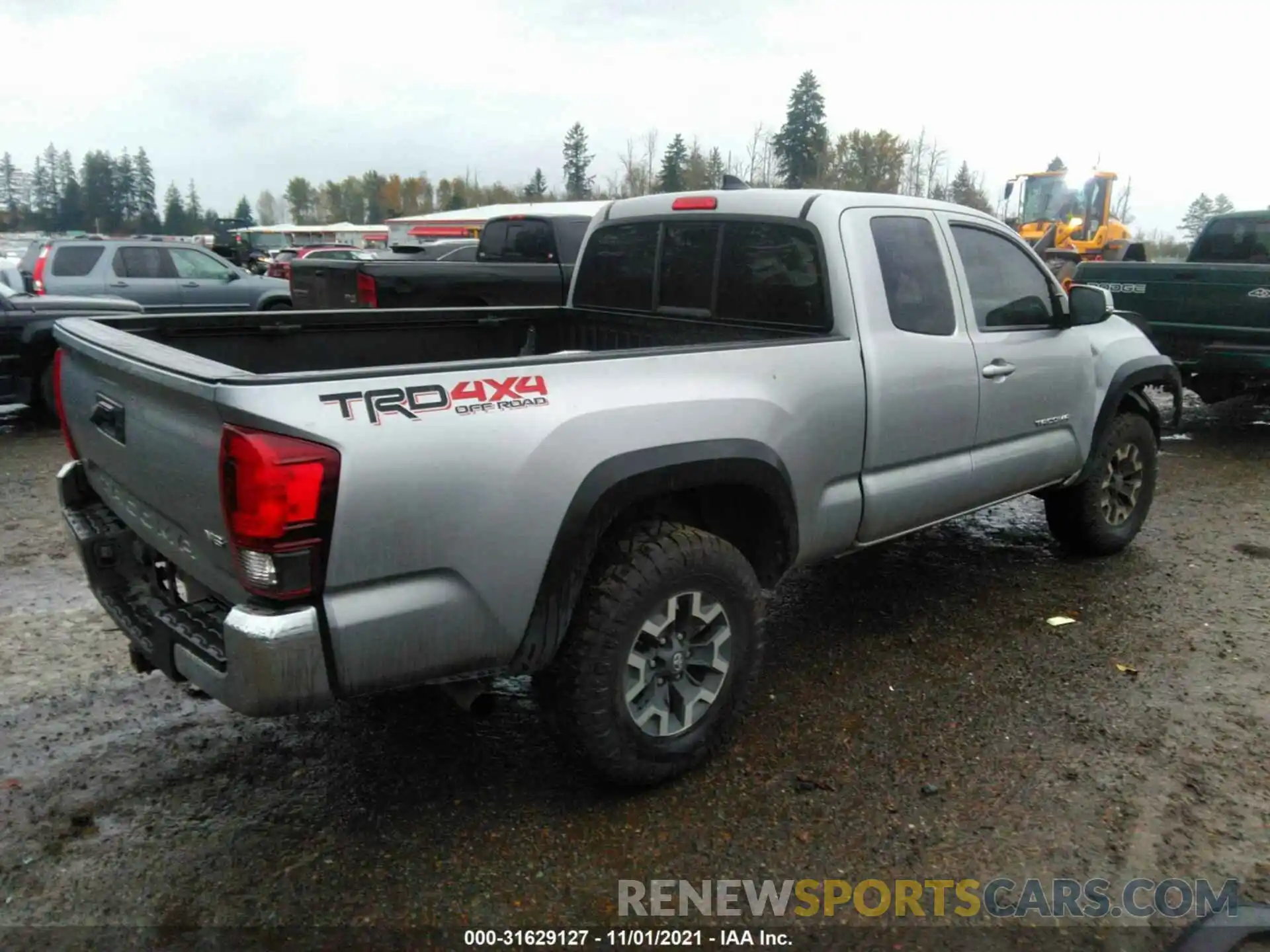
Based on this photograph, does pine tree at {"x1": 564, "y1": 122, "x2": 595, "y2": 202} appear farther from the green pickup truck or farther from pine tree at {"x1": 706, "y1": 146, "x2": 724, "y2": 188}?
the green pickup truck

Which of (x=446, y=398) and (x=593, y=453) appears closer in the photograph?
(x=446, y=398)

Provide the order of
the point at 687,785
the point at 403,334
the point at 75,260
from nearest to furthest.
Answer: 1. the point at 687,785
2. the point at 403,334
3. the point at 75,260

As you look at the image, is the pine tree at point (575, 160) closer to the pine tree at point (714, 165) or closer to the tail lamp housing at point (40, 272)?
the pine tree at point (714, 165)

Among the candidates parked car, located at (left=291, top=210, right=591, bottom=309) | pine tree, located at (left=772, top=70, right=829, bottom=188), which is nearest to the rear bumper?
parked car, located at (left=291, top=210, right=591, bottom=309)

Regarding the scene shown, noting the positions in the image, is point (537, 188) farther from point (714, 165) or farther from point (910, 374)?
point (910, 374)

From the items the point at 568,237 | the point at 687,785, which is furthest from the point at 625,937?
the point at 568,237

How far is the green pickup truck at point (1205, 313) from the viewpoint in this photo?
8.12 m

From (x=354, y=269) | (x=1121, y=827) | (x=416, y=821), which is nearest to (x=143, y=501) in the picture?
(x=416, y=821)

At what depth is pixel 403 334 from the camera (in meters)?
4.56

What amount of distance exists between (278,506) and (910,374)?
2.56 meters

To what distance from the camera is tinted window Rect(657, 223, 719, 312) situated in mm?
4305

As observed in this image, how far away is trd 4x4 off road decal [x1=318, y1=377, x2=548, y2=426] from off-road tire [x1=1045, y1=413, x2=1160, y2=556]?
146 inches

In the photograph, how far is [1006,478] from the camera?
14.9ft

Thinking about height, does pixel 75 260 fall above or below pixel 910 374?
below
